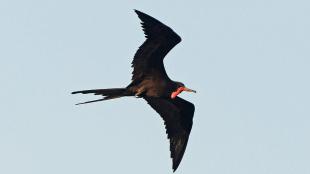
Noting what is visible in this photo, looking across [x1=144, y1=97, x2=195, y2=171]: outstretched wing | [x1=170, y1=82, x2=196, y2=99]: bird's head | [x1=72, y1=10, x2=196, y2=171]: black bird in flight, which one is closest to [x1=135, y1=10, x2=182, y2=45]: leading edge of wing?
[x1=72, y1=10, x2=196, y2=171]: black bird in flight

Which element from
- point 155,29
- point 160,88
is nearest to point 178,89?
point 160,88

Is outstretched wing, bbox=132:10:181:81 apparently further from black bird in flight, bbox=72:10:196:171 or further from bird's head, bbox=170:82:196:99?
bird's head, bbox=170:82:196:99

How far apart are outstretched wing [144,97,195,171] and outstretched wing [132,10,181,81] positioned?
1.14 meters

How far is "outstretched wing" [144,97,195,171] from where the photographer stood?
56.5 ft

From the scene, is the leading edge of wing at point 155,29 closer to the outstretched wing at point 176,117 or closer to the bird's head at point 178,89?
the bird's head at point 178,89

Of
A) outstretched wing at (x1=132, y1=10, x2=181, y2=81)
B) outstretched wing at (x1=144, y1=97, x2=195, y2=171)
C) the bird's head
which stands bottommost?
outstretched wing at (x1=144, y1=97, x2=195, y2=171)

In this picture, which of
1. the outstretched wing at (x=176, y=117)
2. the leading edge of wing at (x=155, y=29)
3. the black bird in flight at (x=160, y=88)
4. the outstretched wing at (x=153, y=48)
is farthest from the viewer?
the outstretched wing at (x=176, y=117)

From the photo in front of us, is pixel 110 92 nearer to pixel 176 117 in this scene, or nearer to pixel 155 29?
pixel 155 29

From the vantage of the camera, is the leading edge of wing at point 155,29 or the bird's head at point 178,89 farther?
the bird's head at point 178,89

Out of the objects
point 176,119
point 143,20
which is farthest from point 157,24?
point 176,119

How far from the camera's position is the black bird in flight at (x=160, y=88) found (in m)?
15.4

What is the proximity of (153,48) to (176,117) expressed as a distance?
223cm

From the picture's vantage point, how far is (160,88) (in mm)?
16297

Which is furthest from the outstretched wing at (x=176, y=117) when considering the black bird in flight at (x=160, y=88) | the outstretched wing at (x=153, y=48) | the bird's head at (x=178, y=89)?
the outstretched wing at (x=153, y=48)
